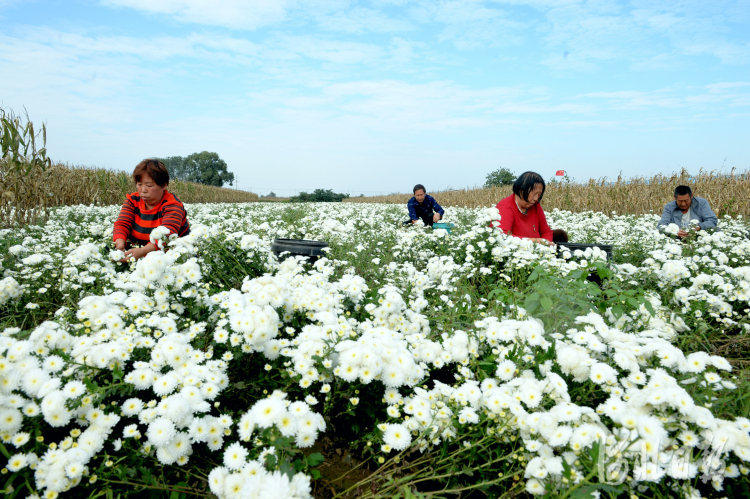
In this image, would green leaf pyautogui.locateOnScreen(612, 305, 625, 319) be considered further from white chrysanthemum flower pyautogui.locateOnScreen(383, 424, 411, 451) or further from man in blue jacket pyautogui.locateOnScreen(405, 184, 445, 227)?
man in blue jacket pyautogui.locateOnScreen(405, 184, 445, 227)

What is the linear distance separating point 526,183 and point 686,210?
16.1 ft

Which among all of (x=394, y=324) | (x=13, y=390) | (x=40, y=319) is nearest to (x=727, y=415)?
(x=394, y=324)

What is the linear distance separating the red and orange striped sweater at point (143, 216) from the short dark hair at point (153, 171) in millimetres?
209

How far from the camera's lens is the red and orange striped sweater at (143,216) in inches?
194

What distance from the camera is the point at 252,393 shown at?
2432 millimetres

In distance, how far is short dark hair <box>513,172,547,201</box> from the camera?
5.66m

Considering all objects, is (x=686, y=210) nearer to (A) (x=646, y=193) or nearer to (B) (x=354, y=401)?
(A) (x=646, y=193)

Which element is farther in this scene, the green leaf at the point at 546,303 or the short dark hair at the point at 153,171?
the short dark hair at the point at 153,171

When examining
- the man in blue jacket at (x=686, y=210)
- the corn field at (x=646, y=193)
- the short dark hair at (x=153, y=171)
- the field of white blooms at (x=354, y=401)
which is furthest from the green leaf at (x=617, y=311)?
the corn field at (x=646, y=193)

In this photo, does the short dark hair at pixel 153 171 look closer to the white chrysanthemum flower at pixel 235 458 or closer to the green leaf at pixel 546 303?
the white chrysanthemum flower at pixel 235 458

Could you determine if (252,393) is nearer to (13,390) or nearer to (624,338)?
(13,390)

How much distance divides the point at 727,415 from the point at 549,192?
18118 mm

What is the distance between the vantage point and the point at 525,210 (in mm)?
6074

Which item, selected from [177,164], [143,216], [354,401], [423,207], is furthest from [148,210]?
[177,164]
